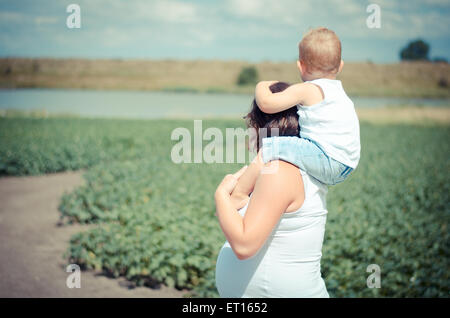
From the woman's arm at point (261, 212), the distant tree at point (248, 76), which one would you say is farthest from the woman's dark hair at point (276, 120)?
the distant tree at point (248, 76)

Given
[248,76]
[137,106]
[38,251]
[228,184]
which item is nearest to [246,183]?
[228,184]

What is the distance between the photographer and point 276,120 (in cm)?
162

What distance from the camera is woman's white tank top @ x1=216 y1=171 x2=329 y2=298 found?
1.51 meters

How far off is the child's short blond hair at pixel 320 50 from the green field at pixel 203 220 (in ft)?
9.39

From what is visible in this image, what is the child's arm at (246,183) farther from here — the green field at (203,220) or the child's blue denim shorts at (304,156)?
the green field at (203,220)

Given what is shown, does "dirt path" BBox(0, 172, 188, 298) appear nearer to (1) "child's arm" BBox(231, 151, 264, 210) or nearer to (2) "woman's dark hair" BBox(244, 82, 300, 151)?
(1) "child's arm" BBox(231, 151, 264, 210)

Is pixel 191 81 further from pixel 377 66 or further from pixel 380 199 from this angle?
pixel 380 199

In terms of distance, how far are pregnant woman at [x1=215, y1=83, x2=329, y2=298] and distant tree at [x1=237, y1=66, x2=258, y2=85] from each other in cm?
7826

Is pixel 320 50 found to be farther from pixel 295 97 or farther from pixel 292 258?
pixel 292 258

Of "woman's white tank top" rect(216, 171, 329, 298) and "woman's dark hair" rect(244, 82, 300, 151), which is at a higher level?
"woman's dark hair" rect(244, 82, 300, 151)

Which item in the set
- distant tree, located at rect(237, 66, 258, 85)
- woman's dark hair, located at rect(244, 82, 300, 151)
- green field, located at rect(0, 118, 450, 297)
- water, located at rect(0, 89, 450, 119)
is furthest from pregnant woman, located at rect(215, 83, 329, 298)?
distant tree, located at rect(237, 66, 258, 85)

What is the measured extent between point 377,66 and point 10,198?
73.9 m

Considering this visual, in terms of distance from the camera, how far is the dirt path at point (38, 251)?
4191 mm
